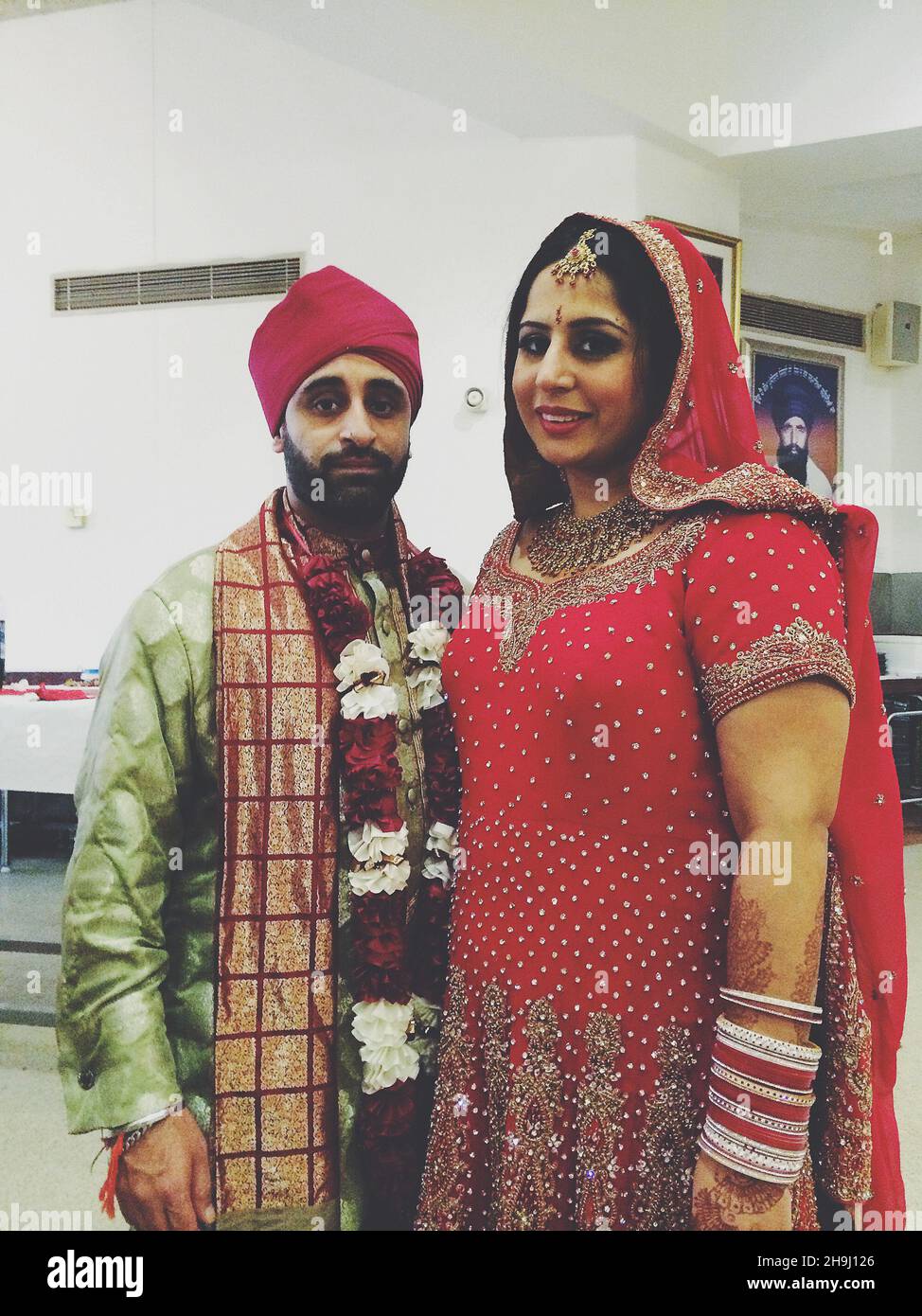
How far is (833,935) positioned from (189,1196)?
0.80 meters

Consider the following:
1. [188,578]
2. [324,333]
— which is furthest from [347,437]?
[188,578]

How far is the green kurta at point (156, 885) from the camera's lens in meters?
1.21

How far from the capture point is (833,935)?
3.74 feet

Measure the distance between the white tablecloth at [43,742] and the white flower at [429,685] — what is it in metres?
2.01

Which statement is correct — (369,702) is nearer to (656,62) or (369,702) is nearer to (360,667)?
(360,667)

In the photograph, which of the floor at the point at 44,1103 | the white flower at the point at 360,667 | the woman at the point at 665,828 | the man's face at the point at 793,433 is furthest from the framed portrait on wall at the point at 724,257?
the white flower at the point at 360,667

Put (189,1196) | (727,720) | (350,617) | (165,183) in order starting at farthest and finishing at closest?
(165,183), (350,617), (189,1196), (727,720)

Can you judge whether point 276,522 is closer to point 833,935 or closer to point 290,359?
point 290,359

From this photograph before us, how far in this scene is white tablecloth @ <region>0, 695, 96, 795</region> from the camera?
3.10 metres

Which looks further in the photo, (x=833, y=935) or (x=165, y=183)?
(x=165, y=183)

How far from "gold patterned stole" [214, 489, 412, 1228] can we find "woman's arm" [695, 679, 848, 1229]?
0.49 m

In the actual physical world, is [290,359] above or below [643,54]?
below

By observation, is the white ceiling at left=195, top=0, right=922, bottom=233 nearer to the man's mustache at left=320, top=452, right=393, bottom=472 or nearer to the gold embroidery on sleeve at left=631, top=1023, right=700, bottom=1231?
the man's mustache at left=320, top=452, right=393, bottom=472

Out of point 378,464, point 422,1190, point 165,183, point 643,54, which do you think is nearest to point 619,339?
point 378,464
